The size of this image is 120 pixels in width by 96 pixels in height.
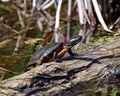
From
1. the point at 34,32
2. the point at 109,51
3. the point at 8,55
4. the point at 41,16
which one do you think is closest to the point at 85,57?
the point at 109,51

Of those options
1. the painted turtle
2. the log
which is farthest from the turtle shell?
the log

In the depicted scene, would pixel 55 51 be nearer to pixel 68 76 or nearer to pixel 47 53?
pixel 47 53

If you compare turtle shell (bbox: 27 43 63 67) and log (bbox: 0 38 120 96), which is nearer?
log (bbox: 0 38 120 96)

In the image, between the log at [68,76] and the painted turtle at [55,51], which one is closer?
the log at [68,76]

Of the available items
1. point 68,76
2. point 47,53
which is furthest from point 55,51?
point 68,76

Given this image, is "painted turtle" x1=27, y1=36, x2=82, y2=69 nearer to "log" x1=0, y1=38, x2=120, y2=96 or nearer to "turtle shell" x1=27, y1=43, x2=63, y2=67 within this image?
"turtle shell" x1=27, y1=43, x2=63, y2=67

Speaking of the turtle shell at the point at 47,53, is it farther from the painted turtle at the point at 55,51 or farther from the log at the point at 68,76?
the log at the point at 68,76

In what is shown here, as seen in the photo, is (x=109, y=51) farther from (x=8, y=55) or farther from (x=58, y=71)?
(x=8, y=55)

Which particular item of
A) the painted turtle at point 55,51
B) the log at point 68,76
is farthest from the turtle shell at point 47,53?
the log at point 68,76

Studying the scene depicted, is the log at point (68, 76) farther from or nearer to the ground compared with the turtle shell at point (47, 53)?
Answer: nearer to the ground
